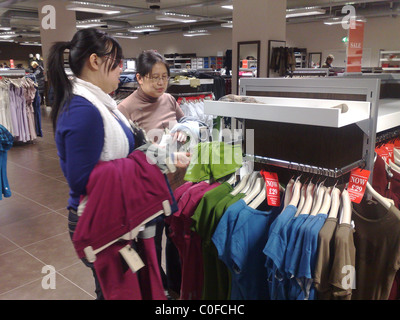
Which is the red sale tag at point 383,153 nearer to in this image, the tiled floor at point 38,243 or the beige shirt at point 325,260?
the beige shirt at point 325,260

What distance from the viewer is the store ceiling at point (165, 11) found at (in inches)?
467

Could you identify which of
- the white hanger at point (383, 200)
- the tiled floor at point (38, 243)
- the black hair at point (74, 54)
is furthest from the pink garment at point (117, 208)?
the tiled floor at point (38, 243)

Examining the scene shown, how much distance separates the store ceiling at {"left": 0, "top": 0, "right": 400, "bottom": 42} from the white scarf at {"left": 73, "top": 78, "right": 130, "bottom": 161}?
968 cm

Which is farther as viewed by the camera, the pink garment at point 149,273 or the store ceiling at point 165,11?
the store ceiling at point 165,11

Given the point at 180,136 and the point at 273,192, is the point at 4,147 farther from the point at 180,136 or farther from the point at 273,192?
the point at 273,192

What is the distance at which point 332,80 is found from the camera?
71.4 inches

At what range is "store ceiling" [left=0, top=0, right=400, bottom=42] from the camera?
11.9m

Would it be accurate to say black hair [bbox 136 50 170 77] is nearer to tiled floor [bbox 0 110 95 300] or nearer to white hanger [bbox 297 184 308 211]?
white hanger [bbox 297 184 308 211]

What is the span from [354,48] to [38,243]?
357cm

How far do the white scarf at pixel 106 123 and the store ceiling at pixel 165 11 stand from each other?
31.7 feet

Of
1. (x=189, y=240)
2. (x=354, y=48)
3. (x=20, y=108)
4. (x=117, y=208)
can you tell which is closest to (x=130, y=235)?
(x=117, y=208)

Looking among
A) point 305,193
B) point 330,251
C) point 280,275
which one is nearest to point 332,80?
point 305,193
